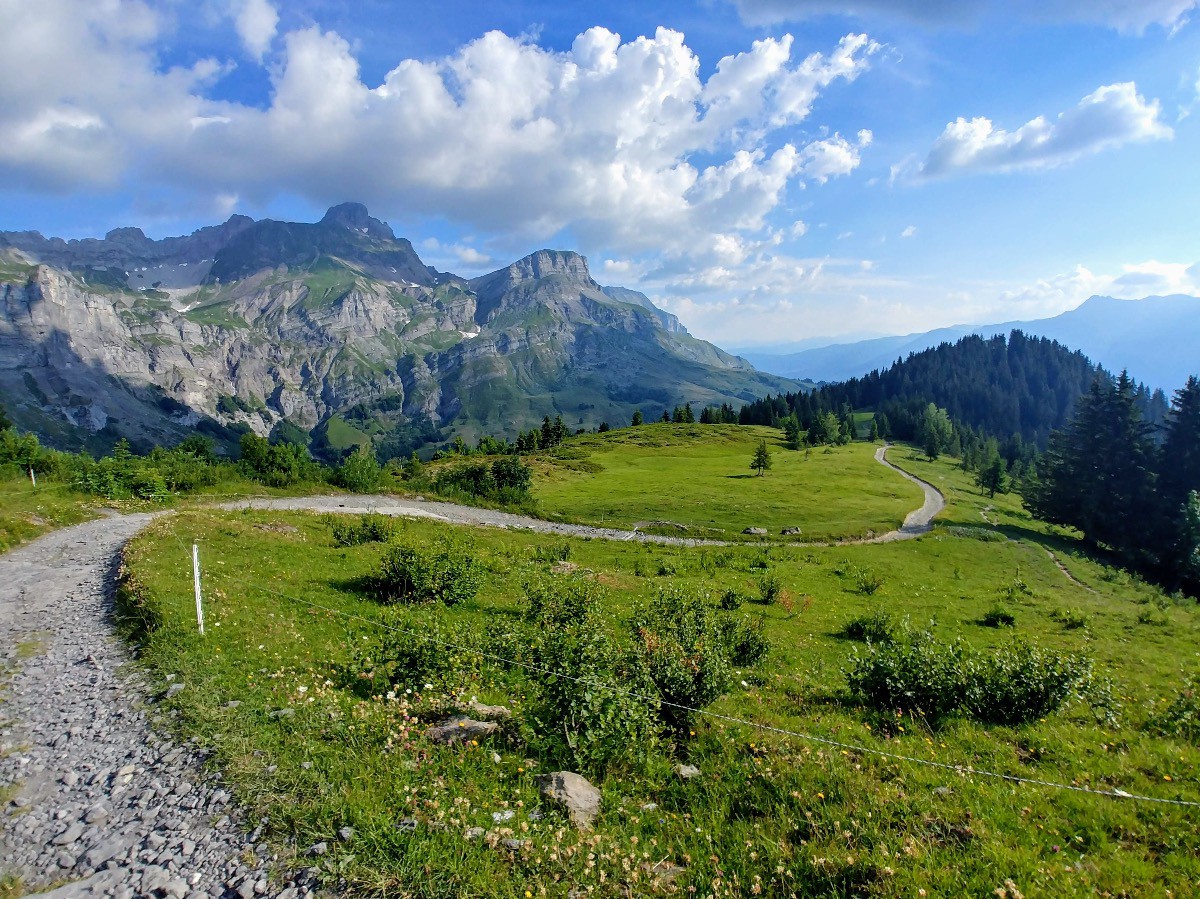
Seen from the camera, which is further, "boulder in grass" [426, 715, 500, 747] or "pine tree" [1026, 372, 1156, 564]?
"pine tree" [1026, 372, 1156, 564]

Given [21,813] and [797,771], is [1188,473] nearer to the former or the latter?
[797,771]

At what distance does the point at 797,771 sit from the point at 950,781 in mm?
2275

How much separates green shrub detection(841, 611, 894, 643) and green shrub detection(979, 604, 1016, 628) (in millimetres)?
7316

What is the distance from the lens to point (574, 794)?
7.72 metres

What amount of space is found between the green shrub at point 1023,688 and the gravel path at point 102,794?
40.5 ft

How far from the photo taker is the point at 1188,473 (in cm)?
6184

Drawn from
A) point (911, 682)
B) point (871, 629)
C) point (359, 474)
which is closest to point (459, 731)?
point (911, 682)

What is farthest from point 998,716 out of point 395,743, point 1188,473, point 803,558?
point 1188,473

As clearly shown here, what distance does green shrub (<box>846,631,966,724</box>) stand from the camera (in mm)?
11586

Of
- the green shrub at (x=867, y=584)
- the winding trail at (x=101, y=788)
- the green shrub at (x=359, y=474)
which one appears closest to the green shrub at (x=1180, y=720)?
the winding trail at (x=101, y=788)

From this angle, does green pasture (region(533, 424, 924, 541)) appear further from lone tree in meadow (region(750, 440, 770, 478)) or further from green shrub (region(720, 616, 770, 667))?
green shrub (region(720, 616, 770, 667))

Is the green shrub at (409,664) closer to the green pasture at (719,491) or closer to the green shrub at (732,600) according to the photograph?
the green shrub at (732,600)

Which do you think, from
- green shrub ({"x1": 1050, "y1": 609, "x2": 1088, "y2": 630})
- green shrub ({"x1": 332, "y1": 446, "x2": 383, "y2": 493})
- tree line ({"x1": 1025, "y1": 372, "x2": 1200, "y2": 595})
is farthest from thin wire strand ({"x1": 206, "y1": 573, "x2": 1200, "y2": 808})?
tree line ({"x1": 1025, "y1": 372, "x2": 1200, "y2": 595})

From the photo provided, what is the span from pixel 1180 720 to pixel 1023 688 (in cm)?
331
